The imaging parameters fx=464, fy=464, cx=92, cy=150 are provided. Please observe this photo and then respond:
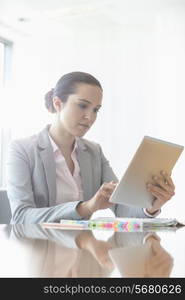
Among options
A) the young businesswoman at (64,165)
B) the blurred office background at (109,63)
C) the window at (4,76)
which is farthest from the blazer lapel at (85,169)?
the window at (4,76)

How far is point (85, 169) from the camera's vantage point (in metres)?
1.98

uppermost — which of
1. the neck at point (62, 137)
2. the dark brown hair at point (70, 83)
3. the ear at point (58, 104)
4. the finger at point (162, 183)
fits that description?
the dark brown hair at point (70, 83)

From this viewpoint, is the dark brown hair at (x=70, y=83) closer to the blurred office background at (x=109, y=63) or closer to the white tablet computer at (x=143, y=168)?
the white tablet computer at (x=143, y=168)

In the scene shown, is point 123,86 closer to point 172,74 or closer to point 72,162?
point 172,74

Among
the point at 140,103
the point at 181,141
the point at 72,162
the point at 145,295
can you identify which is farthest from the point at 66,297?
the point at 140,103

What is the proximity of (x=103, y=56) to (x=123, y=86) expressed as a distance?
1.45 feet

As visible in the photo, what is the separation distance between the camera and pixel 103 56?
208 inches

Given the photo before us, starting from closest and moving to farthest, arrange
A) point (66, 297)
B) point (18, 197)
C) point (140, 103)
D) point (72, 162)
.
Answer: point (66, 297) → point (18, 197) → point (72, 162) → point (140, 103)

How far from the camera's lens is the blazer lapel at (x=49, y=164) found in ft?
5.92

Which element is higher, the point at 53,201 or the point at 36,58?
the point at 36,58

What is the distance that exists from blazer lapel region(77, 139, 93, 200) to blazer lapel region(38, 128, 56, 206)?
165mm

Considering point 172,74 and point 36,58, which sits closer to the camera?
point 172,74

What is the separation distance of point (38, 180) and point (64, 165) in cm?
17

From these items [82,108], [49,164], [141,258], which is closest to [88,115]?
[82,108]
